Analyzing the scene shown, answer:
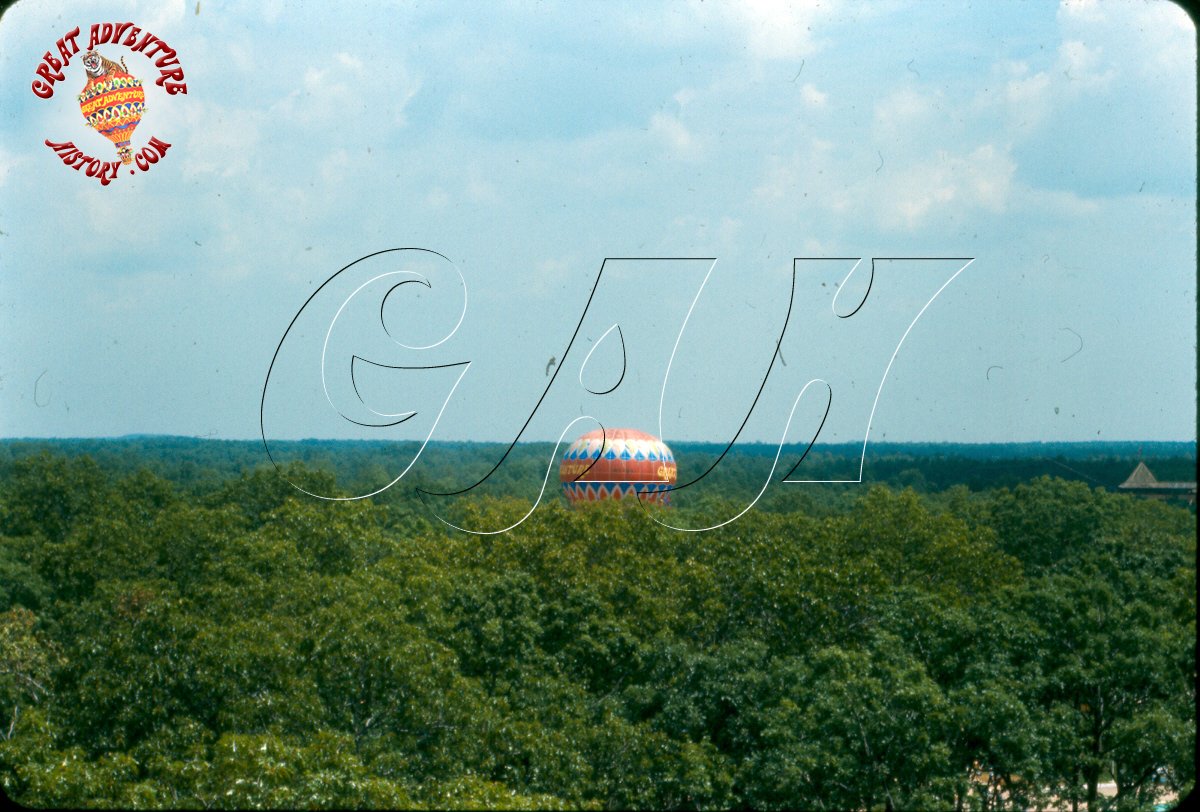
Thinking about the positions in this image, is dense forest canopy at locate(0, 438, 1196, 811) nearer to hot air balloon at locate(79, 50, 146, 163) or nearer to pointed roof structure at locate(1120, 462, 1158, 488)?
hot air balloon at locate(79, 50, 146, 163)

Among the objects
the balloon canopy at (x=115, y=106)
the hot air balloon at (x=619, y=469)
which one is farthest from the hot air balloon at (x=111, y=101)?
the hot air balloon at (x=619, y=469)

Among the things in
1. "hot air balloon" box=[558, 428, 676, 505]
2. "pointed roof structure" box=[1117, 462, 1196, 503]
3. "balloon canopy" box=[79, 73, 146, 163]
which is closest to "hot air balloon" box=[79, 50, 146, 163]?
"balloon canopy" box=[79, 73, 146, 163]

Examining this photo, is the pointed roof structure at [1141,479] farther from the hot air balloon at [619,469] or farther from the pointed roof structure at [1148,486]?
the hot air balloon at [619,469]

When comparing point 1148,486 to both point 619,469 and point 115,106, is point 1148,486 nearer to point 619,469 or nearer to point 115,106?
point 619,469

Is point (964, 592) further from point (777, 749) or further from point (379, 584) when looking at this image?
point (379, 584)

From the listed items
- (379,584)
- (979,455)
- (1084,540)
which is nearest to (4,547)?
(379,584)

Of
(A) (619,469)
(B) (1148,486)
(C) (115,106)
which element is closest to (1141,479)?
(B) (1148,486)
